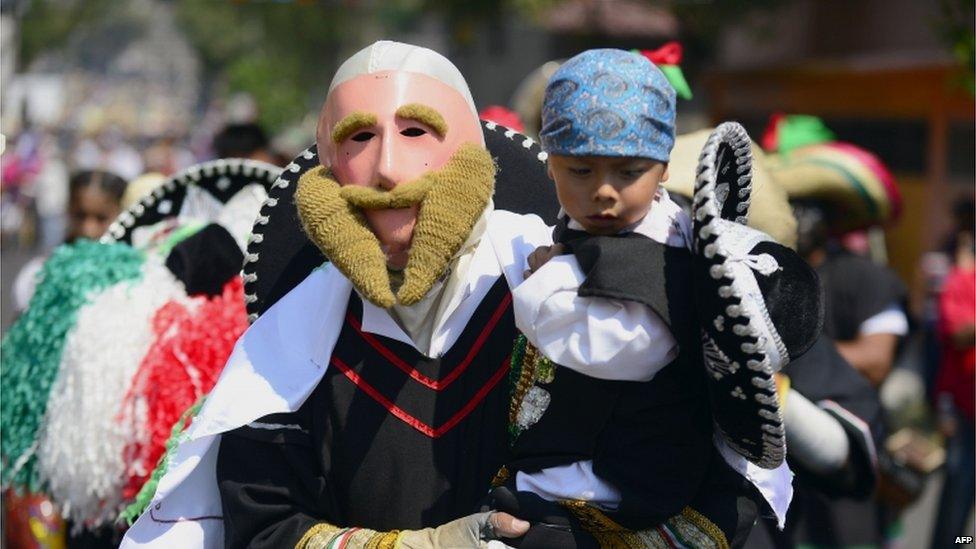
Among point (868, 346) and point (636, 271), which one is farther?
point (868, 346)

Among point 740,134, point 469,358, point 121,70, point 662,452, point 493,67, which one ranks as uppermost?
point 121,70

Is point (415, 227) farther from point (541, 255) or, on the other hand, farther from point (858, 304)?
point (858, 304)

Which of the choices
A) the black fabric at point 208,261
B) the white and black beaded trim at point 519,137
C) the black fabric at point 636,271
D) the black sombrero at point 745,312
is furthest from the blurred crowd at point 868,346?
the black fabric at point 636,271

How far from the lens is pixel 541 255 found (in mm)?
2330

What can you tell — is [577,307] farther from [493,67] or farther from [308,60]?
[308,60]

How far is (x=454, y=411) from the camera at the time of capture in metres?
2.52

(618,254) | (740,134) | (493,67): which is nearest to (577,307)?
(618,254)

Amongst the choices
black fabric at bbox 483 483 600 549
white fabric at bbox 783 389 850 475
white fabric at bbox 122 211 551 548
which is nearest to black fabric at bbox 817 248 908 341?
white fabric at bbox 783 389 850 475

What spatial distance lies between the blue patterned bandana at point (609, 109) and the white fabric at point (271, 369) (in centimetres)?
36

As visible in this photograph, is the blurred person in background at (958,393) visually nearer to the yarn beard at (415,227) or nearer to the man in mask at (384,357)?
the man in mask at (384,357)

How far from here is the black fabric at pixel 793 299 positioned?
223 cm

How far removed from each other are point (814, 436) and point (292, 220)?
173 centimetres

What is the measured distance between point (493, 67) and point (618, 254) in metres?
21.3

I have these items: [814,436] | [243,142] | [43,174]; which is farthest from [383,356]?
[43,174]
